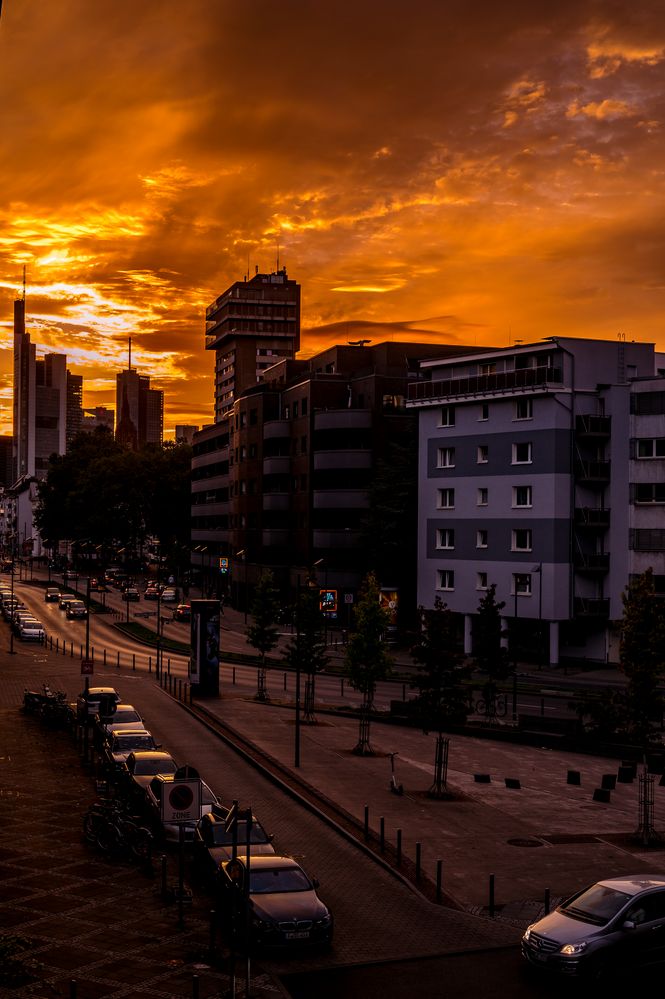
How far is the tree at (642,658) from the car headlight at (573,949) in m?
14.7

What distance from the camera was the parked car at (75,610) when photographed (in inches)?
4396

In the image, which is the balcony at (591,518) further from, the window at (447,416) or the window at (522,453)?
the window at (447,416)

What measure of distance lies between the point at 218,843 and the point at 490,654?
32.4 metres

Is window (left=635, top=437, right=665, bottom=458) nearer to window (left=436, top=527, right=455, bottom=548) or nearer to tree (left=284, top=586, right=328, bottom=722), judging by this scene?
window (left=436, top=527, right=455, bottom=548)

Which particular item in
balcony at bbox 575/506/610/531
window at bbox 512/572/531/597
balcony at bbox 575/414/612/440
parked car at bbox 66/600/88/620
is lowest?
parked car at bbox 66/600/88/620

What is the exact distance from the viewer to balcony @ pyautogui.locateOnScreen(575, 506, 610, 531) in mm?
78750

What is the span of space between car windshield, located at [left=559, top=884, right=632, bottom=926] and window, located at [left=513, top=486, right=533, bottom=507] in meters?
59.9

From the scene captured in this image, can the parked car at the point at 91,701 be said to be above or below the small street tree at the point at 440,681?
below

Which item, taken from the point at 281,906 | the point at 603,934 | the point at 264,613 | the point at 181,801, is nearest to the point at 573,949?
the point at 603,934

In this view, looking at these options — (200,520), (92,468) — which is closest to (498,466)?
(200,520)

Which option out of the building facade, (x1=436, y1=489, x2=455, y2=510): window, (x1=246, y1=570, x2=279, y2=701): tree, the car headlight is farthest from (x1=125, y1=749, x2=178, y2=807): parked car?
(x1=436, y1=489, x2=455, y2=510): window

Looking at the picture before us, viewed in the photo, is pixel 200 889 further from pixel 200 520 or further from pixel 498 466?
pixel 200 520

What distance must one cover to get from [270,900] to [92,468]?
563 ft

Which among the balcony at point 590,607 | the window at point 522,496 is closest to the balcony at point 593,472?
the window at point 522,496
